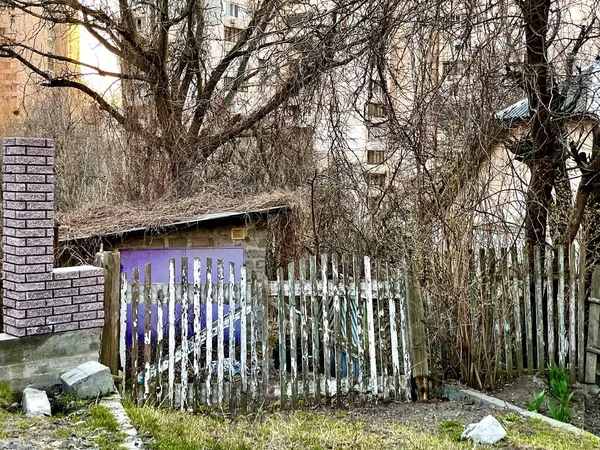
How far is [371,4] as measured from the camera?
20.1 ft

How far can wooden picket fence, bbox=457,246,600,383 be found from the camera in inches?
270

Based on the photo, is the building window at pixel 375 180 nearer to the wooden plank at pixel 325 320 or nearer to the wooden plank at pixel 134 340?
the wooden plank at pixel 325 320

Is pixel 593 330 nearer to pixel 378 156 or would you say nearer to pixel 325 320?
pixel 325 320

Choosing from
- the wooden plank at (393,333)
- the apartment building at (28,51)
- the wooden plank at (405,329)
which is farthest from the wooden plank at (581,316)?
the apartment building at (28,51)

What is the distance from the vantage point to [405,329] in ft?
21.8

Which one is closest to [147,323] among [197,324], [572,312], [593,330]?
[197,324]

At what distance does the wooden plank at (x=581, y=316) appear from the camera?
22.8ft

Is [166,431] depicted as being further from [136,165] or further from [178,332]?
[136,165]

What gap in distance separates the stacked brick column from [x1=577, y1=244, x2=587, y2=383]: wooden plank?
Result: 16.5 ft

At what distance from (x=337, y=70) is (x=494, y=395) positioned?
4.01 metres

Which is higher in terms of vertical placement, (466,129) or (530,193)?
(466,129)

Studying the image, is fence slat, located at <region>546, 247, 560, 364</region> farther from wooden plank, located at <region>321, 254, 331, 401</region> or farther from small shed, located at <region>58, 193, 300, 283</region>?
small shed, located at <region>58, 193, 300, 283</region>

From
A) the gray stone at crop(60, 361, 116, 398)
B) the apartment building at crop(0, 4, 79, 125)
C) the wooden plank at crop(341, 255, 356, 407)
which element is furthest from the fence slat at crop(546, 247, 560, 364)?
the apartment building at crop(0, 4, 79, 125)

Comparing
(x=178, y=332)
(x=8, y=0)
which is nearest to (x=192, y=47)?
(x=8, y=0)
